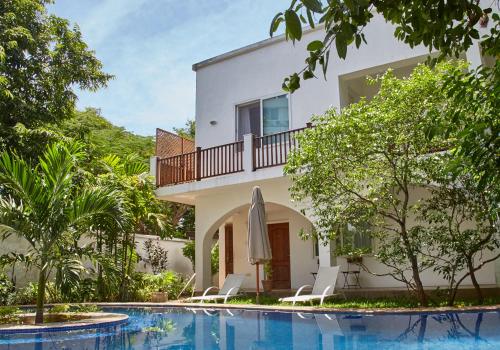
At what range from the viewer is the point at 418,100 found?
29.8 feet

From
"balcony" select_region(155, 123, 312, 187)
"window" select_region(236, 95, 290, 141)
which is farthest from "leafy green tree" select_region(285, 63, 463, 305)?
"window" select_region(236, 95, 290, 141)

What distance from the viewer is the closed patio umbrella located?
12047mm

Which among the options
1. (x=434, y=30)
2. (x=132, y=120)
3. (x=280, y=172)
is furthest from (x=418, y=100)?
(x=132, y=120)

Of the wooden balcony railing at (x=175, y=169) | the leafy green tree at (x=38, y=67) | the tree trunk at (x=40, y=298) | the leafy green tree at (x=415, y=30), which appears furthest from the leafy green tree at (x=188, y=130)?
the leafy green tree at (x=415, y=30)

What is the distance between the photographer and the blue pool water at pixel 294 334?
21.7 feet

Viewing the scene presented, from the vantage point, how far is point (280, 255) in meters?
16.3

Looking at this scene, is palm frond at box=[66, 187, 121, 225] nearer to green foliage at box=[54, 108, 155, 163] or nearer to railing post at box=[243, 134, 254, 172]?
railing post at box=[243, 134, 254, 172]

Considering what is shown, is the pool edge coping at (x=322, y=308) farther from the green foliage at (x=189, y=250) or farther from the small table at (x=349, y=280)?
the green foliage at (x=189, y=250)

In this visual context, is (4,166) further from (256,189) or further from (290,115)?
(290,115)

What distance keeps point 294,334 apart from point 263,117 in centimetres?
788

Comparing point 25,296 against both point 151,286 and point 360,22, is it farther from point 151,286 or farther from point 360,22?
point 360,22

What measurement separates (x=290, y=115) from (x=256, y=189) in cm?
266

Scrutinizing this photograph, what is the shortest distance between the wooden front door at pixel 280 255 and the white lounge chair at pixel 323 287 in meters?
4.27

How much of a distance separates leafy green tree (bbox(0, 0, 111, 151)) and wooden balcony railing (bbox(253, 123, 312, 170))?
22.8ft
